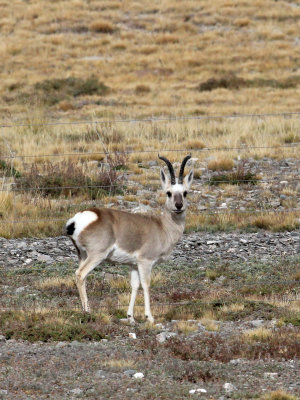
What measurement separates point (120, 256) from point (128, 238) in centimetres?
24

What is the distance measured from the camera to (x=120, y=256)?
9312 mm

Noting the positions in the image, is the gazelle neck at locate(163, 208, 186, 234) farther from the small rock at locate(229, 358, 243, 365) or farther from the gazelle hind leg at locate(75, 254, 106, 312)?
the small rock at locate(229, 358, 243, 365)

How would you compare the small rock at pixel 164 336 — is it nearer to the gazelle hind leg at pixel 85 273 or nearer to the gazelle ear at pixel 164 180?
the gazelle hind leg at pixel 85 273

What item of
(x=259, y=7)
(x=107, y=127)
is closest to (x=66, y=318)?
(x=107, y=127)

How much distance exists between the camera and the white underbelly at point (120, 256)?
9.27 metres

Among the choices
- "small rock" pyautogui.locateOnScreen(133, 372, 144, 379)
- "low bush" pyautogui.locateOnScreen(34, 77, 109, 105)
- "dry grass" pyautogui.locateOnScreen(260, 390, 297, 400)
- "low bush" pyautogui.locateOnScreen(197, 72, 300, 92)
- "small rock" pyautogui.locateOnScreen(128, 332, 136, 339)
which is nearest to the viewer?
"dry grass" pyautogui.locateOnScreen(260, 390, 297, 400)

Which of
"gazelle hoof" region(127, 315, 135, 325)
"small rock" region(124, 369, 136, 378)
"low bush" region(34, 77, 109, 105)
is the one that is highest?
"low bush" region(34, 77, 109, 105)

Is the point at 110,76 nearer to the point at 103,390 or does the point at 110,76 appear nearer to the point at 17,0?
the point at 17,0

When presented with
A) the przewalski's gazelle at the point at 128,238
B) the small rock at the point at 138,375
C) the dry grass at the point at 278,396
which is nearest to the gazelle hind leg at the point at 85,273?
the przewalski's gazelle at the point at 128,238

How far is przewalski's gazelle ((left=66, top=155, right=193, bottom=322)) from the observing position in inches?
357

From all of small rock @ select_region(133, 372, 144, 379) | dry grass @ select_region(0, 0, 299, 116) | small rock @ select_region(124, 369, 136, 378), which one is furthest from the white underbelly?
dry grass @ select_region(0, 0, 299, 116)

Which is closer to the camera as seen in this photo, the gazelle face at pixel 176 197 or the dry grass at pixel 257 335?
the dry grass at pixel 257 335

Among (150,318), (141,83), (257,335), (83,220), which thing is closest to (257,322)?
(257,335)

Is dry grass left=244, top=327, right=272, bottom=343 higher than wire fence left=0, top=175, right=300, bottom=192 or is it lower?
lower
